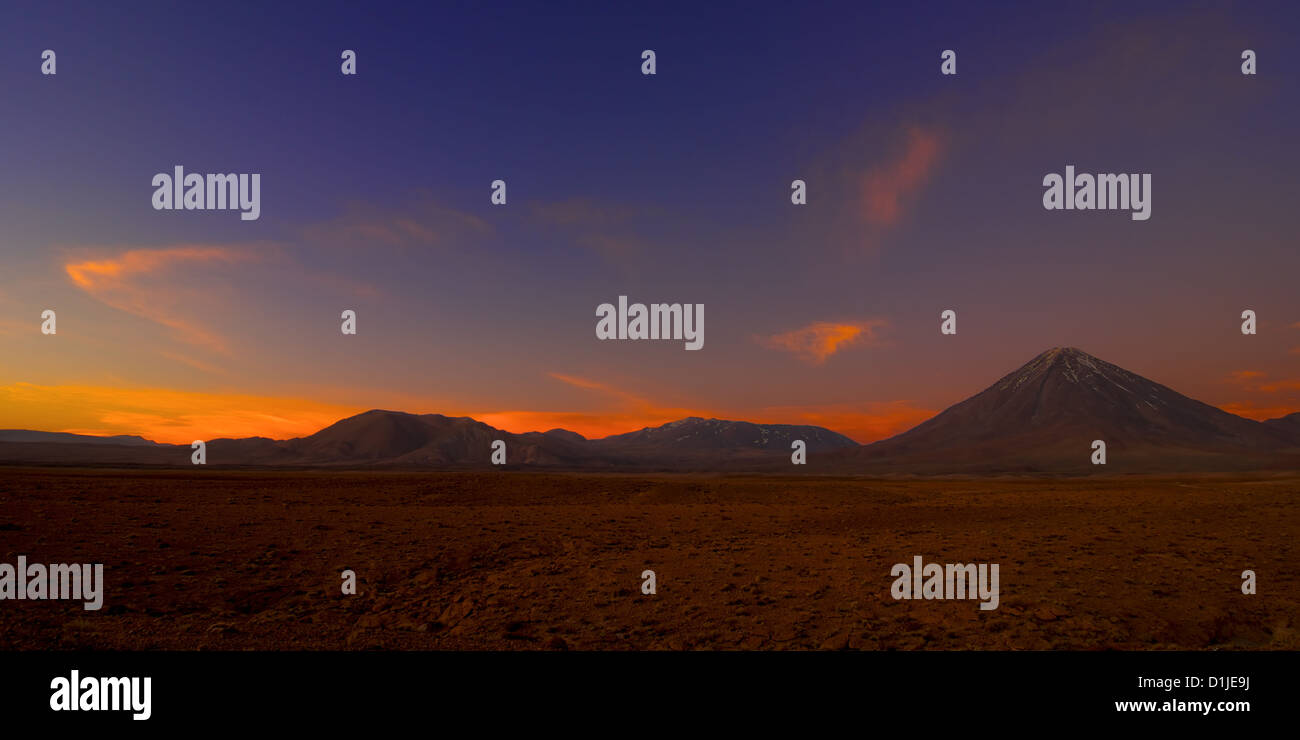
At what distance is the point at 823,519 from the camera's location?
35344 millimetres

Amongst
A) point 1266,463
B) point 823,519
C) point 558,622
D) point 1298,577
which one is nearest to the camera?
point 558,622

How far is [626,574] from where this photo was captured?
19.7 metres

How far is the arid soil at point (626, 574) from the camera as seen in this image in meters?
13.0

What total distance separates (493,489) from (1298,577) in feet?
146

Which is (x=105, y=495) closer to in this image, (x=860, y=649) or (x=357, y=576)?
(x=357, y=576)

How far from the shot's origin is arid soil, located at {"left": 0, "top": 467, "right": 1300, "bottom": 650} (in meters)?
13.0

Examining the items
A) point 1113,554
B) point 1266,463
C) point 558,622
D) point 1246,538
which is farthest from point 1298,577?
point 1266,463

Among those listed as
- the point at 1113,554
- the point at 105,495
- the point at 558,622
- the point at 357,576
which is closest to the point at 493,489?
the point at 105,495

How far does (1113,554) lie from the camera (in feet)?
74.2
